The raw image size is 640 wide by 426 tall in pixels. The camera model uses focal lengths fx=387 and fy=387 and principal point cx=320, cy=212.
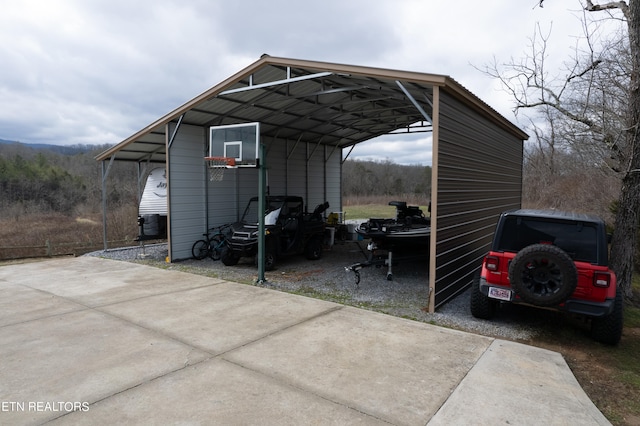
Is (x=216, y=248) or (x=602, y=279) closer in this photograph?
(x=602, y=279)

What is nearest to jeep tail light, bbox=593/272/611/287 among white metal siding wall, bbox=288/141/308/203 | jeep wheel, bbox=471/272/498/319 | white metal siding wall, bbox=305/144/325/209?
jeep wheel, bbox=471/272/498/319

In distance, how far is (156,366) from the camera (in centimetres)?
360

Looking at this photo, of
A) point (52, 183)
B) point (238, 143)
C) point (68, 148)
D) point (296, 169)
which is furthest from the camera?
point (68, 148)

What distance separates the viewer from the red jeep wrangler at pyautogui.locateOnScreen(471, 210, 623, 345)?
13.5 ft

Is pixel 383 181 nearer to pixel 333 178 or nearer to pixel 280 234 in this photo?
pixel 333 178

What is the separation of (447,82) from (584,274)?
2.87 metres

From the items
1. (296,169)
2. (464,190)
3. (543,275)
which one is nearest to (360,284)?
(464,190)

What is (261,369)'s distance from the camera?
3557 mm

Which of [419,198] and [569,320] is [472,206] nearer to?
[569,320]

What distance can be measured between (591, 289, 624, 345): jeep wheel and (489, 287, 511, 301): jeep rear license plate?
994mm

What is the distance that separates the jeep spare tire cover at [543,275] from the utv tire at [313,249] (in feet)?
18.8

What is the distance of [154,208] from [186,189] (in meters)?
1.67

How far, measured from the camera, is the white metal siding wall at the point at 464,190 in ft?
18.2

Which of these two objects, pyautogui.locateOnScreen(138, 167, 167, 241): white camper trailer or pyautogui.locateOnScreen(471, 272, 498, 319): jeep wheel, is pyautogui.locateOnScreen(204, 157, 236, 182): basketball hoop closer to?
pyautogui.locateOnScreen(138, 167, 167, 241): white camper trailer
